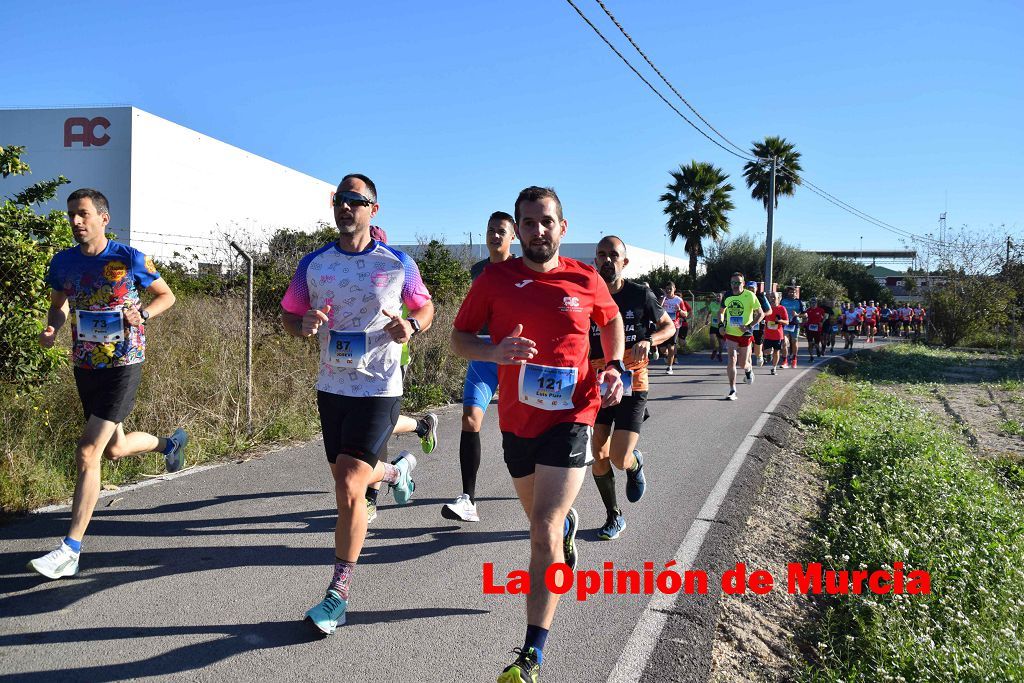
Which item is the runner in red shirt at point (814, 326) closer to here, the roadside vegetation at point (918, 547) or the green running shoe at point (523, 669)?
the roadside vegetation at point (918, 547)

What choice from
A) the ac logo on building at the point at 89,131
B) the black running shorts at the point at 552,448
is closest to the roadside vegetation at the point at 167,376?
the black running shorts at the point at 552,448

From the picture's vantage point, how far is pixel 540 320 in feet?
11.2

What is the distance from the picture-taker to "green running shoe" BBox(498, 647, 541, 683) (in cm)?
289

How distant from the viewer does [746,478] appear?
695 cm

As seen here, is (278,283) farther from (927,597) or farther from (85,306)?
(927,597)

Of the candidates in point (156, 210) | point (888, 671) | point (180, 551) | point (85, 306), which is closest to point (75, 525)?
point (180, 551)

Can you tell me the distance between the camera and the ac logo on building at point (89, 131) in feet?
108

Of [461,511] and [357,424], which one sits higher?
[357,424]

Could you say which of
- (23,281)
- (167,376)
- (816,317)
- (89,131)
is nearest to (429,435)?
(167,376)

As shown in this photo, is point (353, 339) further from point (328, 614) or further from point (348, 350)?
point (328, 614)

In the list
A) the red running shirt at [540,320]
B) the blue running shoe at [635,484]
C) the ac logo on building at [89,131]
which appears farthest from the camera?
the ac logo on building at [89,131]

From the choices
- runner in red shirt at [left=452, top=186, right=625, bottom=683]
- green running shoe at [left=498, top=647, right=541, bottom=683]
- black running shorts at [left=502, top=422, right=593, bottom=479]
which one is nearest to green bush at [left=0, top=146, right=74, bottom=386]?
runner in red shirt at [left=452, top=186, right=625, bottom=683]

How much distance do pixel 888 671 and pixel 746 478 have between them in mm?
3573

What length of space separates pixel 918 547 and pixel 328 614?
373 centimetres
